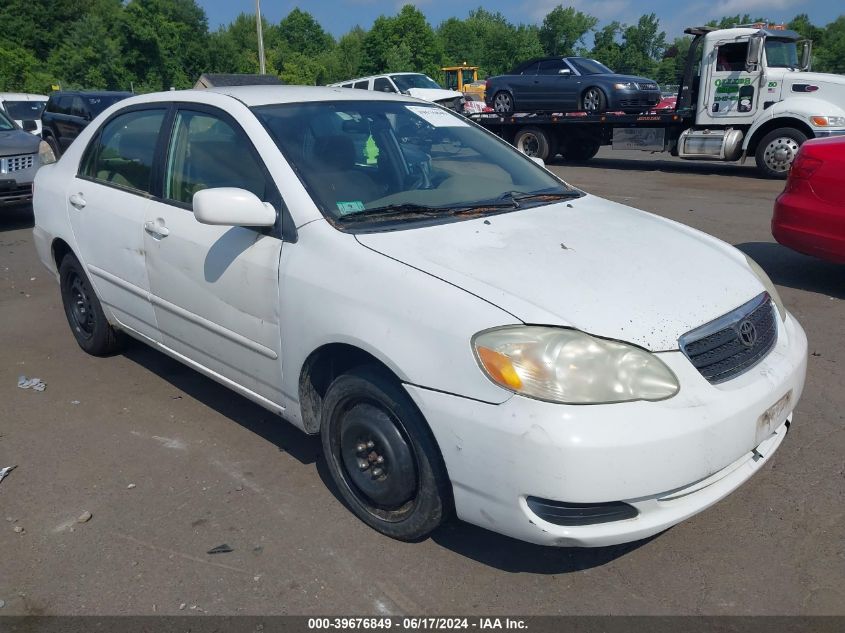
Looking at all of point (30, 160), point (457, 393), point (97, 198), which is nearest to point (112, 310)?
point (97, 198)

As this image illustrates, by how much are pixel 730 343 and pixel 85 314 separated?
4.08 m

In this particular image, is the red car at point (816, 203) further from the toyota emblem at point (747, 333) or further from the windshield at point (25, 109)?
the windshield at point (25, 109)

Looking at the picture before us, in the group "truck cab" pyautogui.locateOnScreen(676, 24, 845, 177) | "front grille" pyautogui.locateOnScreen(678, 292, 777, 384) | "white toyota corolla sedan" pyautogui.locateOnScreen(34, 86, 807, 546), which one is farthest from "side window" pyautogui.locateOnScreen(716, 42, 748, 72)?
"front grille" pyautogui.locateOnScreen(678, 292, 777, 384)

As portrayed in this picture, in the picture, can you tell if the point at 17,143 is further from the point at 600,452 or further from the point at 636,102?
the point at 636,102

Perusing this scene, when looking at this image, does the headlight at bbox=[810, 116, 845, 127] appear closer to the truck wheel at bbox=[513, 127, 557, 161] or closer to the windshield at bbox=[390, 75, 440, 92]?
the truck wheel at bbox=[513, 127, 557, 161]

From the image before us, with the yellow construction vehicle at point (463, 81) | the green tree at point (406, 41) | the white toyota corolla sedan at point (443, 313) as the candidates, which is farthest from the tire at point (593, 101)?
the green tree at point (406, 41)

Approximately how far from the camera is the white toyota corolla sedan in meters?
2.40

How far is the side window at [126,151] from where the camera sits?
13.4 ft

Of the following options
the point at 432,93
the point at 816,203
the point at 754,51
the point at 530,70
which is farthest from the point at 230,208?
the point at 432,93

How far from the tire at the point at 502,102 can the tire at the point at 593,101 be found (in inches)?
76.2

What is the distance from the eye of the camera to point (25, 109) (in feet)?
60.5

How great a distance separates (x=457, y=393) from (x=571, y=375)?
0.38m

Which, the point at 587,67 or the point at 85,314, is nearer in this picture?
the point at 85,314

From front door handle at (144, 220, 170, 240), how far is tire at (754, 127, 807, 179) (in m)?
12.2
